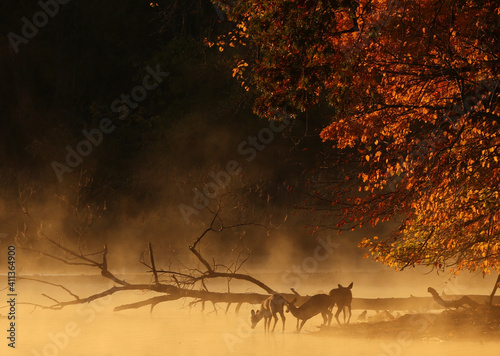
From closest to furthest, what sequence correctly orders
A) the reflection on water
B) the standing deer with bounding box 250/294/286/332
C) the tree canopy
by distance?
the tree canopy → the reflection on water → the standing deer with bounding box 250/294/286/332

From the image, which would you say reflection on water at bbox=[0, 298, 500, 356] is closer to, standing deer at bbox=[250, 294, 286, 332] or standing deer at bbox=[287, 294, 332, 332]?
standing deer at bbox=[250, 294, 286, 332]

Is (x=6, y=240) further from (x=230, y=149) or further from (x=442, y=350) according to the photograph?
(x=442, y=350)

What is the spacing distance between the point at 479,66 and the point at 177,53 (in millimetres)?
26963

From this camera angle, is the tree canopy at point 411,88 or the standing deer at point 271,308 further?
the standing deer at point 271,308

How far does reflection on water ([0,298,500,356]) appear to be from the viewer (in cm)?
1465

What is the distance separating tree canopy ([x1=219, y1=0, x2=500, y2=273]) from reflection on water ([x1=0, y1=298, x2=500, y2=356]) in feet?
5.89

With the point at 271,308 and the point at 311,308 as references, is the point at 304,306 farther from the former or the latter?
the point at 271,308

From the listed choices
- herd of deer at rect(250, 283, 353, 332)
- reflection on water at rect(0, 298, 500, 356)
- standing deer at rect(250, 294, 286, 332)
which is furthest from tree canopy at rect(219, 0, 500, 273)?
standing deer at rect(250, 294, 286, 332)

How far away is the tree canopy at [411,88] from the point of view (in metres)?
12.0

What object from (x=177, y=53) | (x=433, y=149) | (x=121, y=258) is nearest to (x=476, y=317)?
(x=433, y=149)

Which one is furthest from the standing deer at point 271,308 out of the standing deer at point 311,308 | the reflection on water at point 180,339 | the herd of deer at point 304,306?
the reflection on water at point 180,339

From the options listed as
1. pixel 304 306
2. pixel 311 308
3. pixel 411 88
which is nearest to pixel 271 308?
pixel 304 306

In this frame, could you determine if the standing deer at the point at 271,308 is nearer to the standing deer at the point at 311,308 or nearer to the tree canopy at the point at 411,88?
the standing deer at the point at 311,308

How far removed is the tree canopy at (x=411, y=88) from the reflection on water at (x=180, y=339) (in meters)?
1.80
